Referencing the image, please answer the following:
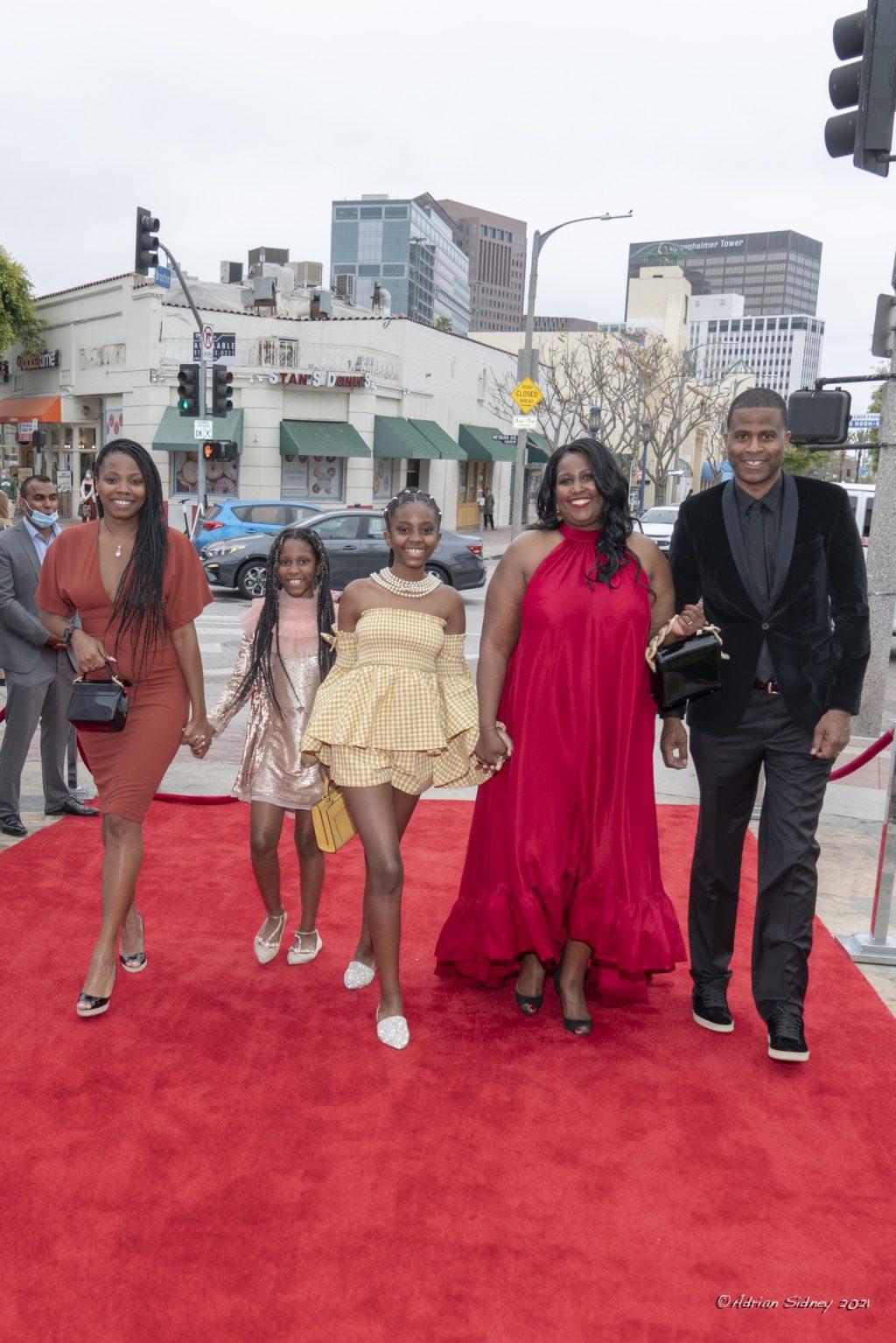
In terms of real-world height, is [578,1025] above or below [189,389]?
below

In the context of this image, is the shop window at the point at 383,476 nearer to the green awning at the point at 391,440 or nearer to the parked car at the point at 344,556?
the green awning at the point at 391,440

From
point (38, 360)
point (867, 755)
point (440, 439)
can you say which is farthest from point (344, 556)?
point (38, 360)

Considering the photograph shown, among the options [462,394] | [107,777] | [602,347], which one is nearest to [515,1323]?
[107,777]

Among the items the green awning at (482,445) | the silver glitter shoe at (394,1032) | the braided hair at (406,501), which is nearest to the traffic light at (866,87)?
the braided hair at (406,501)

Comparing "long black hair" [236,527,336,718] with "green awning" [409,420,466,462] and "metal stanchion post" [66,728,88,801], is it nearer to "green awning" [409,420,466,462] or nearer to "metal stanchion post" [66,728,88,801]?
"metal stanchion post" [66,728,88,801]

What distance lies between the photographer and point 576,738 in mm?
3803

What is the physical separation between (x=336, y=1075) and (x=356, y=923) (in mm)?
1358

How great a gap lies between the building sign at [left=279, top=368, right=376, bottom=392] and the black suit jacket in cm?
2897

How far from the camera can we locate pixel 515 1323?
2443 millimetres

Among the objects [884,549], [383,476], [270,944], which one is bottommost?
[270,944]

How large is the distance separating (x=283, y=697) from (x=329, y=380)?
2874 centimetres

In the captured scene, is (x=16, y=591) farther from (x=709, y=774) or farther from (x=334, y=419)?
(x=334, y=419)

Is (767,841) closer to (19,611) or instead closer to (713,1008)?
(713,1008)

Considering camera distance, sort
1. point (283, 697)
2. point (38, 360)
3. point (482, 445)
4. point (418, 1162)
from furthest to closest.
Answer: point (482, 445), point (38, 360), point (283, 697), point (418, 1162)
